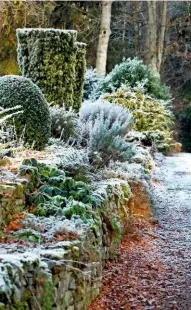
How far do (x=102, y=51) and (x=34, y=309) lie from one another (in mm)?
11396

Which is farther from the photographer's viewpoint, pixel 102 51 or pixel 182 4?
pixel 182 4

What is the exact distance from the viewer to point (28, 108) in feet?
17.2

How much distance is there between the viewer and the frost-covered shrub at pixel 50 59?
25.5 feet

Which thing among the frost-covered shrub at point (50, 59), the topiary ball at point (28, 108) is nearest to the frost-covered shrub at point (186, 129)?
the frost-covered shrub at point (50, 59)

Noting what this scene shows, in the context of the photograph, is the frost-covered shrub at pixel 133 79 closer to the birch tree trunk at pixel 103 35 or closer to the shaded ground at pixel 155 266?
the birch tree trunk at pixel 103 35

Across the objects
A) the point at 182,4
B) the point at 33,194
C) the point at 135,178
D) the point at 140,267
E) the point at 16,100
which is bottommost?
the point at 140,267

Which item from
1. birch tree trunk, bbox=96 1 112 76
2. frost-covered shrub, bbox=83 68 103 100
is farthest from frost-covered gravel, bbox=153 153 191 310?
birch tree trunk, bbox=96 1 112 76

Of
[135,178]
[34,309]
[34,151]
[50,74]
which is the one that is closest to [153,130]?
[50,74]

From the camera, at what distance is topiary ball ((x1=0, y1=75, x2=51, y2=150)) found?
17.1 ft

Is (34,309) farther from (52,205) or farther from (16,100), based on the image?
(16,100)

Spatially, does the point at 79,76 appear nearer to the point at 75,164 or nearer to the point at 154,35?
the point at 75,164

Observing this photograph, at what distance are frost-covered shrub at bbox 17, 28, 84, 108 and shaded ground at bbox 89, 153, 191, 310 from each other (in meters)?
2.88

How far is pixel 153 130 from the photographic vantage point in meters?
10.4

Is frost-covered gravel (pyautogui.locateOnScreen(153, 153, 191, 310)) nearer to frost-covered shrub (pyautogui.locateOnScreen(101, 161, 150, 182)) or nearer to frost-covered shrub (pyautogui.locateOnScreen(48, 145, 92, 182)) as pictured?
frost-covered shrub (pyautogui.locateOnScreen(101, 161, 150, 182))
